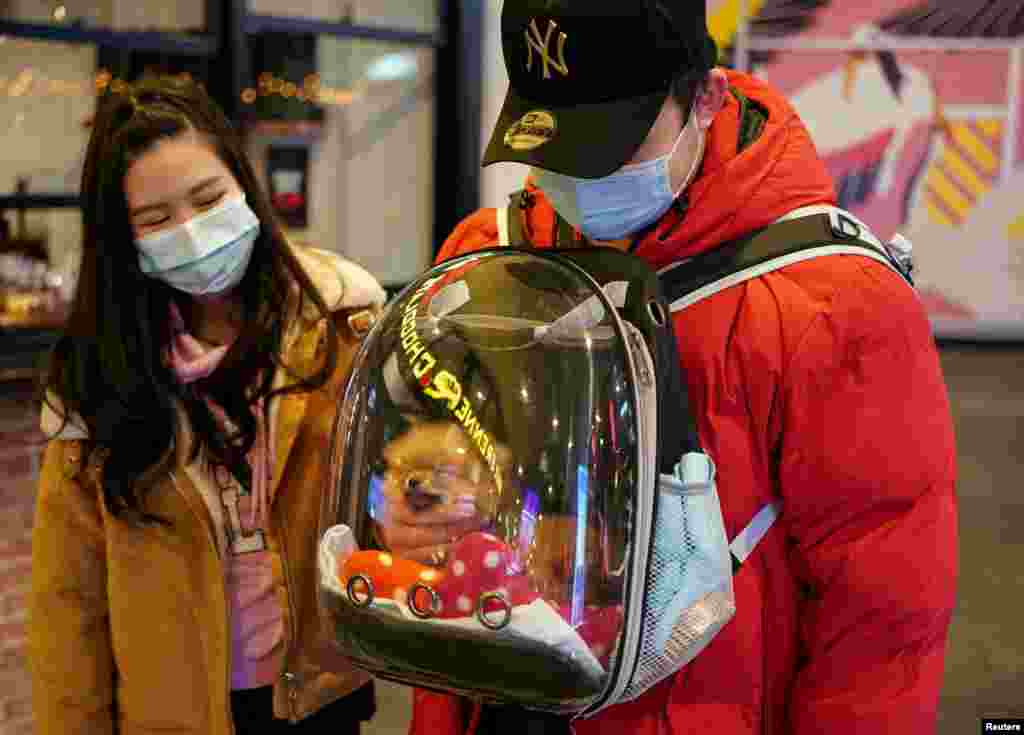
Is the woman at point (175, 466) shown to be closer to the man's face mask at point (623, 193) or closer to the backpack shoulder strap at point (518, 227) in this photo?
the backpack shoulder strap at point (518, 227)

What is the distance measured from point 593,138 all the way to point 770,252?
0.23 meters

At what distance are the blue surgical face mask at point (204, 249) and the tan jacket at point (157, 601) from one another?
195mm

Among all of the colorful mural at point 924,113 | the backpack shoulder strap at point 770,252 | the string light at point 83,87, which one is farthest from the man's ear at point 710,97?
the colorful mural at point 924,113

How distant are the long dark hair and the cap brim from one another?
0.74 m

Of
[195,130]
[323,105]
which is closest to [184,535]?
[195,130]

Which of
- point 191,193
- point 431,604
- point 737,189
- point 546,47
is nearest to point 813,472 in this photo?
point 737,189

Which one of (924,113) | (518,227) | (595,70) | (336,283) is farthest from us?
(924,113)

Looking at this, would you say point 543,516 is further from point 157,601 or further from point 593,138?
point 157,601

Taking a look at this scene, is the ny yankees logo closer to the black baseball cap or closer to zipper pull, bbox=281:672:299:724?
the black baseball cap

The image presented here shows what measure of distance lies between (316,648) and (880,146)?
832 cm

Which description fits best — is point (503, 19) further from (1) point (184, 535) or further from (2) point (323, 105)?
(2) point (323, 105)

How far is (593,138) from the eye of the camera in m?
1.27

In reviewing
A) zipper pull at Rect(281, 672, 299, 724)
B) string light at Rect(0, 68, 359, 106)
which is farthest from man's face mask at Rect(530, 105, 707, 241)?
string light at Rect(0, 68, 359, 106)

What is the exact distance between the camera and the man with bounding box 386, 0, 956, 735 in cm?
125
